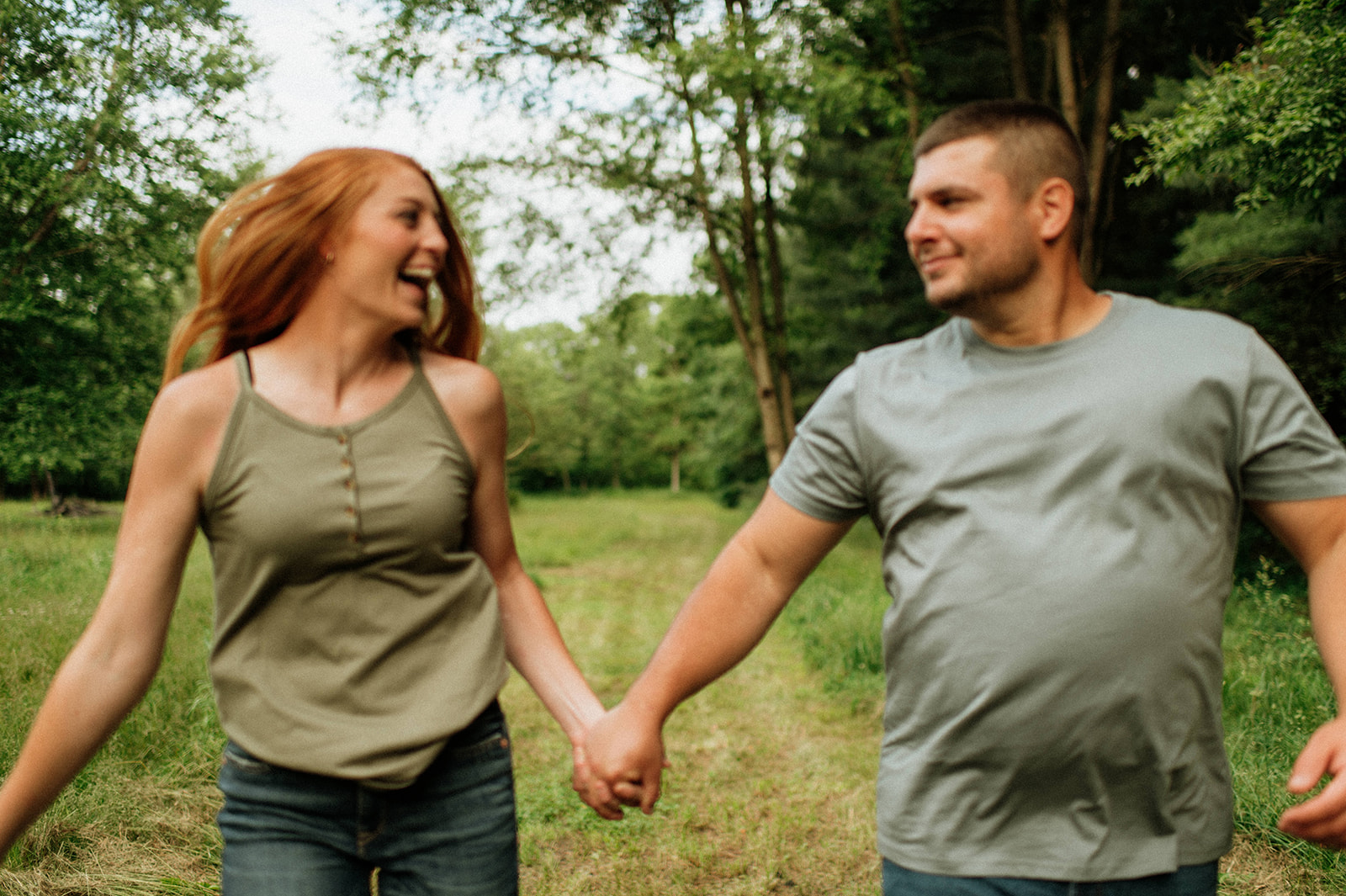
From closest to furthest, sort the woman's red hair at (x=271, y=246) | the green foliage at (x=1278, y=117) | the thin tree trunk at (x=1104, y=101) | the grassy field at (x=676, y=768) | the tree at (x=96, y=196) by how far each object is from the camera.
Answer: the woman's red hair at (x=271, y=246)
the grassy field at (x=676, y=768)
the green foliage at (x=1278, y=117)
the tree at (x=96, y=196)
the thin tree trunk at (x=1104, y=101)

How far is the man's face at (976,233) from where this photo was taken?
189 centimetres

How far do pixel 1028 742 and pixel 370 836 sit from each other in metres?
1.31

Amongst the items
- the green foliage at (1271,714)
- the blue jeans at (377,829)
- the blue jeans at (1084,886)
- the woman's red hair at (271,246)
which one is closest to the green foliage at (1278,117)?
the green foliage at (1271,714)

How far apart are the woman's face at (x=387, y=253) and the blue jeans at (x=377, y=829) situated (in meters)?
0.93

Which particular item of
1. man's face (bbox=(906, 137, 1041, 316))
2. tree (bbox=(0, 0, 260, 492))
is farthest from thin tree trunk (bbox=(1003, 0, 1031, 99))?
man's face (bbox=(906, 137, 1041, 316))

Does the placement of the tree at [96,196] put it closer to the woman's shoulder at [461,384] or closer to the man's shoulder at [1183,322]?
the woman's shoulder at [461,384]

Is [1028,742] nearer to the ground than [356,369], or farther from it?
nearer to the ground

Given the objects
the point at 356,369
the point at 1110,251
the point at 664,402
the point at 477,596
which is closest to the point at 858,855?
the point at 477,596

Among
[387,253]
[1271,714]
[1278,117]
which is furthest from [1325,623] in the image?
[1278,117]

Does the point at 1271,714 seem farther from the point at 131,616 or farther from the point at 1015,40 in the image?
the point at 1015,40

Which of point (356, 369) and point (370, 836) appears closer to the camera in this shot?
point (370, 836)

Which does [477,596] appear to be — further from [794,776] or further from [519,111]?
[519,111]

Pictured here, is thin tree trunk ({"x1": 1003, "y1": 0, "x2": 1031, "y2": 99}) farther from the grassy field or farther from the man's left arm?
the man's left arm

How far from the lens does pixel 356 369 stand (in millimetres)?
2027
